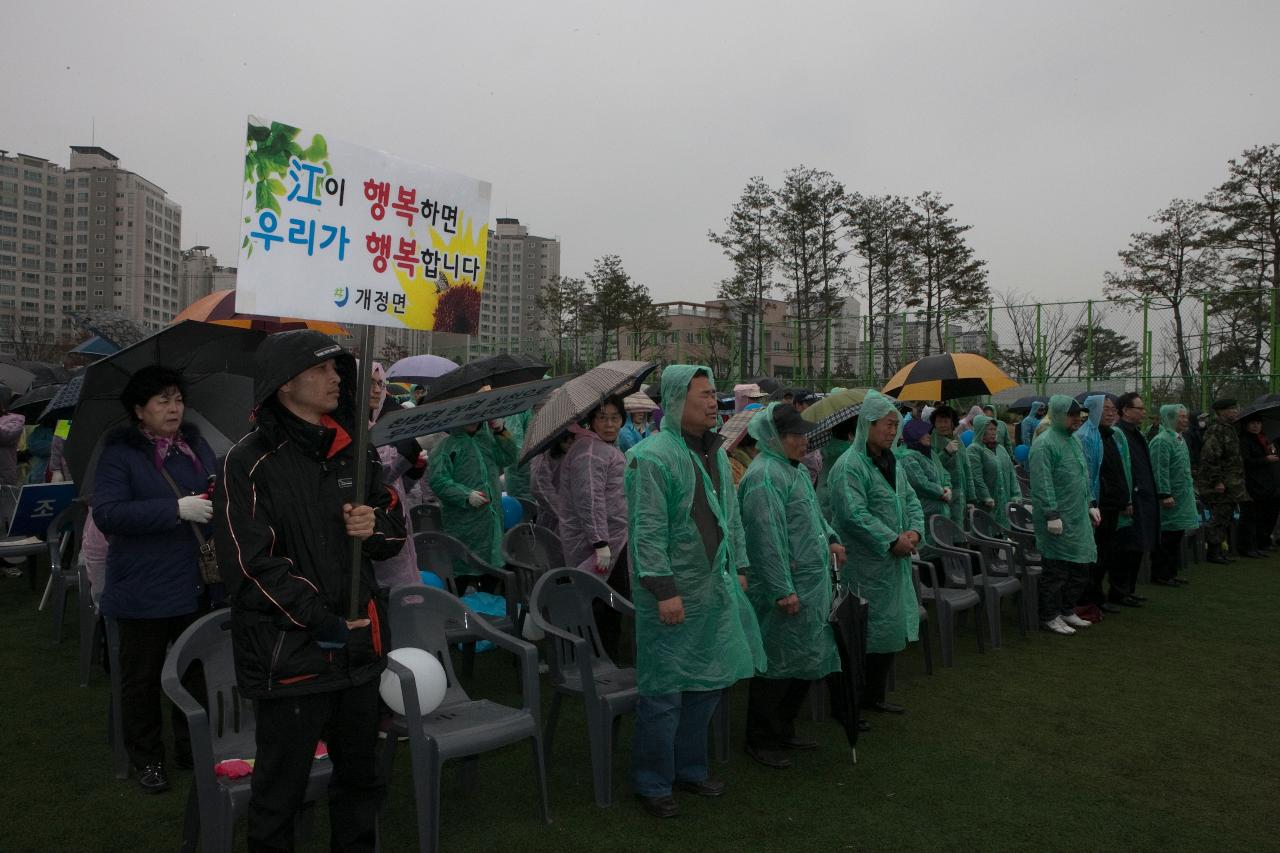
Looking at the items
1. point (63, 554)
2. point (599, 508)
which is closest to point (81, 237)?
point (63, 554)

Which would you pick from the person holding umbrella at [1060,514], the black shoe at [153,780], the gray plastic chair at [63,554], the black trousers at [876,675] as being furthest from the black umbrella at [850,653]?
the gray plastic chair at [63,554]

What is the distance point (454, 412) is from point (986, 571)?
16.5 ft

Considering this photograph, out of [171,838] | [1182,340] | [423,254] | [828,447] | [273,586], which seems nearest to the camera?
[273,586]

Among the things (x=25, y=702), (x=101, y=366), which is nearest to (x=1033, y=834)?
(x=101, y=366)

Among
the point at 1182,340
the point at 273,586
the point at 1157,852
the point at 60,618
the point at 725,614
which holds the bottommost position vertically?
the point at 1157,852

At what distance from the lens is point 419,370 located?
10.5 m

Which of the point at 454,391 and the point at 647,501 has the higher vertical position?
the point at 454,391

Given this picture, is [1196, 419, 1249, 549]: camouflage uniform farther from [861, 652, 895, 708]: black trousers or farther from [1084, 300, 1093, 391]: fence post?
[861, 652, 895, 708]: black trousers

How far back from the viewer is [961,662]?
6.35 meters

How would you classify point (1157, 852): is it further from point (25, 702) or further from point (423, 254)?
point (25, 702)

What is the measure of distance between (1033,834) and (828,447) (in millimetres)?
2779

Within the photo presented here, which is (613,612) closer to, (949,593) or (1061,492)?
(949,593)

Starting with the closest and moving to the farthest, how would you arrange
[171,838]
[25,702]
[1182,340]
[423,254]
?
[423,254] → [171,838] → [25,702] → [1182,340]

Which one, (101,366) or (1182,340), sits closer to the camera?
(101,366)
